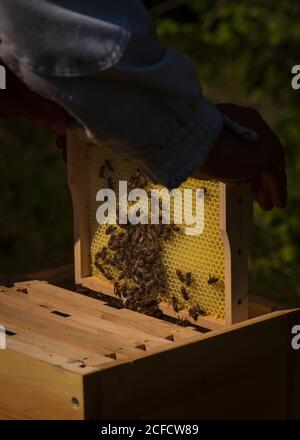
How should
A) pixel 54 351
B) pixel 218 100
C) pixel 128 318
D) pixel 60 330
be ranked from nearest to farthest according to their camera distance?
pixel 54 351 < pixel 60 330 < pixel 128 318 < pixel 218 100

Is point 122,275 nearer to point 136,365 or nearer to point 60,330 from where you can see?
point 60,330

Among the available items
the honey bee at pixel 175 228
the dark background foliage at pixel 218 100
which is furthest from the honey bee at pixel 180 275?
the dark background foliage at pixel 218 100

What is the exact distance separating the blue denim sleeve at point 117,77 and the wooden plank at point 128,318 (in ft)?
1.53

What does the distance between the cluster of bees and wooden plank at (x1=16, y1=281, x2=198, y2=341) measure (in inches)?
3.5

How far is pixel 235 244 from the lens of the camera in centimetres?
241

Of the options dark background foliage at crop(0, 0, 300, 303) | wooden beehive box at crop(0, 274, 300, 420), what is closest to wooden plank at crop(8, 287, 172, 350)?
wooden beehive box at crop(0, 274, 300, 420)

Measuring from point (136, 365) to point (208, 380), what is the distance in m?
0.23

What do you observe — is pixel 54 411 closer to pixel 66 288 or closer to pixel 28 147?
pixel 66 288

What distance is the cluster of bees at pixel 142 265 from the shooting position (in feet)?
8.50

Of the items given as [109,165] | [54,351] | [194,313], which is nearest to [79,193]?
[109,165]

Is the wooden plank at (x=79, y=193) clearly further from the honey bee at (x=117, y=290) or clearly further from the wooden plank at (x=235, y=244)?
the wooden plank at (x=235, y=244)

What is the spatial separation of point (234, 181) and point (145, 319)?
0.46 meters

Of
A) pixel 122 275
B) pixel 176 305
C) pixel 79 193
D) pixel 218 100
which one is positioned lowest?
pixel 176 305

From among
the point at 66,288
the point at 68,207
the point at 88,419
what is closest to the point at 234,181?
the point at 88,419
